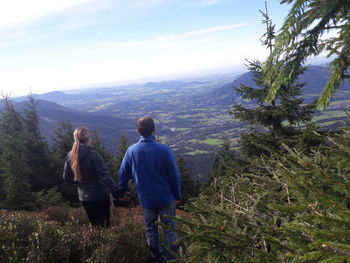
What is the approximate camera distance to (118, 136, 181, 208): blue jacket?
405 cm

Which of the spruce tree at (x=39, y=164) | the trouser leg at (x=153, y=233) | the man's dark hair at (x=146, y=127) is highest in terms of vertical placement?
the man's dark hair at (x=146, y=127)

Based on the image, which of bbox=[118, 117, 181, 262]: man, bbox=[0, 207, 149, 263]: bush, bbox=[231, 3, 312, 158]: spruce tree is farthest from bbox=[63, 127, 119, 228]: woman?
bbox=[231, 3, 312, 158]: spruce tree

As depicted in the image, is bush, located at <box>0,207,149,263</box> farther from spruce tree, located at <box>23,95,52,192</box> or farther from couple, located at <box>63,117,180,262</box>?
spruce tree, located at <box>23,95,52,192</box>

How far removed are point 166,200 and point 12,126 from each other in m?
29.2

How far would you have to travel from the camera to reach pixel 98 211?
491 centimetres

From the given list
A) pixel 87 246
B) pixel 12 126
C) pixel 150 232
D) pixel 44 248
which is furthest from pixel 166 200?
pixel 12 126

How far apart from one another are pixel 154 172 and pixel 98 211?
1.62 metres

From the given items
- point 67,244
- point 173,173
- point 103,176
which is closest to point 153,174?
point 173,173

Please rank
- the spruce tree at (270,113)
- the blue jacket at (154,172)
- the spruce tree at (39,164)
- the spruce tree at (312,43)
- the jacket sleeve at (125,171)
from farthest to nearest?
1. the spruce tree at (39,164)
2. the spruce tree at (270,113)
3. the jacket sleeve at (125,171)
4. the blue jacket at (154,172)
5. the spruce tree at (312,43)

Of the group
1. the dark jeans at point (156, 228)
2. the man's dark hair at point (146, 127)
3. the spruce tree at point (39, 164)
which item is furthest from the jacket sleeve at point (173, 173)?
the spruce tree at point (39, 164)

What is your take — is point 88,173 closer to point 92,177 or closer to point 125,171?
point 92,177

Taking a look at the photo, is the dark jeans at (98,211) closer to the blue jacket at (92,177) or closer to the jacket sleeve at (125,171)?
the blue jacket at (92,177)

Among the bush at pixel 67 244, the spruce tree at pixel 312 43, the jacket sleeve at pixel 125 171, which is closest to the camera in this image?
the spruce tree at pixel 312 43

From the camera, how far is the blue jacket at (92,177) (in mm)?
4574
